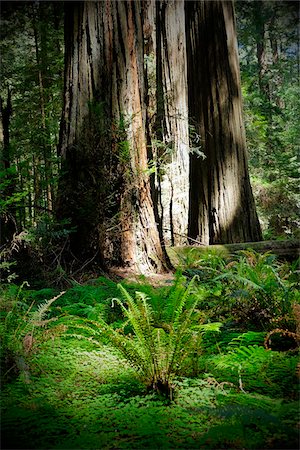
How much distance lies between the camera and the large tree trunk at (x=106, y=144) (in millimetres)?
4730

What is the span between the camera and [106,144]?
477 centimetres

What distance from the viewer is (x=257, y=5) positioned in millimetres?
13469

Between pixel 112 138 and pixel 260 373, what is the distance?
3327mm

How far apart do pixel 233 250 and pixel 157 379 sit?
414 centimetres

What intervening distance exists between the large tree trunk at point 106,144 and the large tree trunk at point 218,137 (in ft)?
8.00

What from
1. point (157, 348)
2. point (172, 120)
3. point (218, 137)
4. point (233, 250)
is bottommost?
point (157, 348)

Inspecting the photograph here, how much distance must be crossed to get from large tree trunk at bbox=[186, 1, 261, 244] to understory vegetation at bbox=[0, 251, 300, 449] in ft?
11.9

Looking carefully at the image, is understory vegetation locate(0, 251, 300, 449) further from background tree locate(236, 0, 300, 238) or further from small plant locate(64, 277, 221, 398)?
background tree locate(236, 0, 300, 238)

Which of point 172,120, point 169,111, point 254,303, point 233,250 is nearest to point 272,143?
point 169,111

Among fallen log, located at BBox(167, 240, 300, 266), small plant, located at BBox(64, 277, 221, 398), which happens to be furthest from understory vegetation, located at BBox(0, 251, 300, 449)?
fallen log, located at BBox(167, 240, 300, 266)

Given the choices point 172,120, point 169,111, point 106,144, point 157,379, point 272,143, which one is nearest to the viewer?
point 157,379

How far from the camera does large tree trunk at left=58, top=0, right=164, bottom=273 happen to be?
4.73 meters

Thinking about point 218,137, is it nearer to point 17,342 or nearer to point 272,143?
point 17,342

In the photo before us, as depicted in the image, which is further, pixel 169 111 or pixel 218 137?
pixel 169 111
